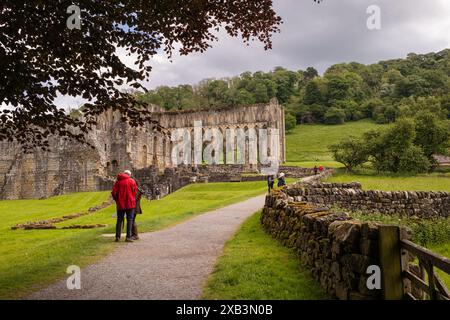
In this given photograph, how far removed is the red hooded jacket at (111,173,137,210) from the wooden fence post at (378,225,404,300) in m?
7.98

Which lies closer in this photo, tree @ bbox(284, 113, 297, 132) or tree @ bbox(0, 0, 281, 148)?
tree @ bbox(0, 0, 281, 148)

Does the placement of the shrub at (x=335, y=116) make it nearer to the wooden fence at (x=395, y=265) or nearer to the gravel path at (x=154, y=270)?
the gravel path at (x=154, y=270)

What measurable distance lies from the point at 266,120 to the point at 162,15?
6603 centimetres

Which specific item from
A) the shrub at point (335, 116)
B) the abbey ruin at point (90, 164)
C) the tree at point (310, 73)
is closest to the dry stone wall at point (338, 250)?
the abbey ruin at point (90, 164)

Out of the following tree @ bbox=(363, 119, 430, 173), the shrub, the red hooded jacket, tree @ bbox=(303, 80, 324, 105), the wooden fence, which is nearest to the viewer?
the wooden fence

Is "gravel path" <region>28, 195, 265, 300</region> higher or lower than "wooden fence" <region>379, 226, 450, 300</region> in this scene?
lower

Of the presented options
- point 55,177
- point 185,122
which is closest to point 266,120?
point 185,122

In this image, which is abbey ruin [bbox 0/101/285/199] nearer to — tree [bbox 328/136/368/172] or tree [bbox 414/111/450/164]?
tree [bbox 328/136/368/172]

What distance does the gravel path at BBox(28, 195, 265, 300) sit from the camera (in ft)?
21.5

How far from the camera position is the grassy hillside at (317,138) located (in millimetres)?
84963

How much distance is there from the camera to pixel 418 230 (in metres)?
13.8

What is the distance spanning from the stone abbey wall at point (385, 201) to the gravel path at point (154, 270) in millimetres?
4678

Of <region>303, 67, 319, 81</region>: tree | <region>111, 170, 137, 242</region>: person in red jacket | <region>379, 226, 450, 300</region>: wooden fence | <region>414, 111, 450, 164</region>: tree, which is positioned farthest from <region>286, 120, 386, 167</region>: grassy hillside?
<region>379, 226, 450, 300</region>: wooden fence

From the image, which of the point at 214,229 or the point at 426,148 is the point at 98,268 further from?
the point at 426,148
